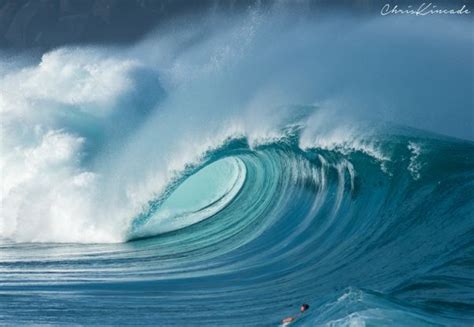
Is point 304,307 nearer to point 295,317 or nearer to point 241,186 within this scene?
point 295,317

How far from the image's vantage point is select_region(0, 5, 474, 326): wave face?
9586 mm

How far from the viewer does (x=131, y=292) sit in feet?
33.0

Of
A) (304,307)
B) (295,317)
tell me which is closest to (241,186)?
(304,307)

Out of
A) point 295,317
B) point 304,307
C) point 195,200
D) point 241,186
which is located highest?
point 241,186

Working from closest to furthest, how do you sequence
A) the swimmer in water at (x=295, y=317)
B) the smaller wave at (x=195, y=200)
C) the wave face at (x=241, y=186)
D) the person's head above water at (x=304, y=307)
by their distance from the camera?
the swimmer in water at (x=295, y=317) < the person's head above water at (x=304, y=307) < the wave face at (x=241, y=186) < the smaller wave at (x=195, y=200)

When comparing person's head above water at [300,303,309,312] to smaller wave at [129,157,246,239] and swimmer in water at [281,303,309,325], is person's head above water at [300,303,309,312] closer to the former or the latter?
swimmer in water at [281,303,309,325]

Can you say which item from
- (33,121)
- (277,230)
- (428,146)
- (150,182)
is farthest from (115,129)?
(428,146)

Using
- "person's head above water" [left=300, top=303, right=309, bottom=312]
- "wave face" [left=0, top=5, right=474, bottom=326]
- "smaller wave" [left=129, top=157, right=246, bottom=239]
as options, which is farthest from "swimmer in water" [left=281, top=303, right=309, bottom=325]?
"smaller wave" [left=129, top=157, right=246, bottom=239]

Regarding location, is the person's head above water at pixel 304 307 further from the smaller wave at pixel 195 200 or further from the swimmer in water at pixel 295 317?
the smaller wave at pixel 195 200

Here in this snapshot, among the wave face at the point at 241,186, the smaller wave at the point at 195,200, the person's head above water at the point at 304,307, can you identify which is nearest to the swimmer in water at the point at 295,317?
the person's head above water at the point at 304,307

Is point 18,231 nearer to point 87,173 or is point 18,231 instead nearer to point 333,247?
point 87,173

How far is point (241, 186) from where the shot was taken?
52.3 feet

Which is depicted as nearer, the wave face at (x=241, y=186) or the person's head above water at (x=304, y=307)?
the person's head above water at (x=304, y=307)

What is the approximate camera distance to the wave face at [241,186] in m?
9.59
